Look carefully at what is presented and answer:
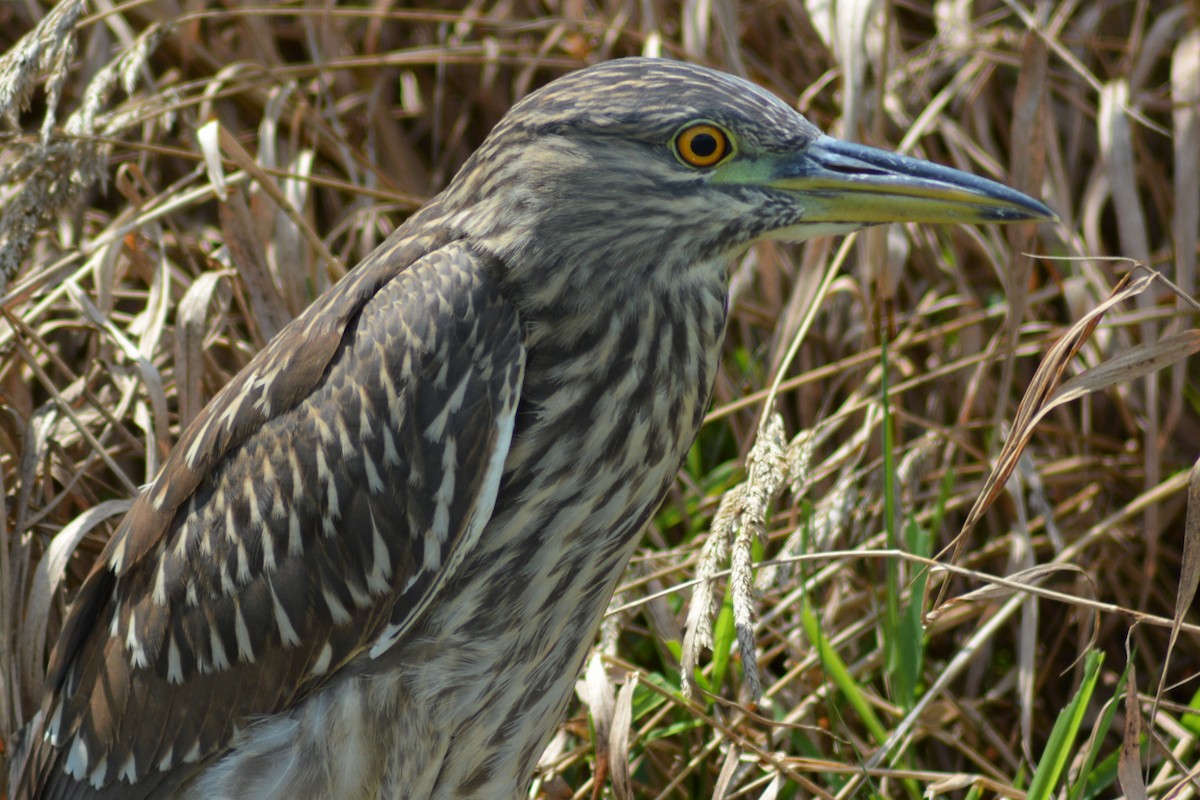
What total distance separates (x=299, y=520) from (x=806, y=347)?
1.77 m

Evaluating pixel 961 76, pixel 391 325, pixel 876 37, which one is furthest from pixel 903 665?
pixel 961 76

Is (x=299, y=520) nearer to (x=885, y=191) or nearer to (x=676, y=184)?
(x=676, y=184)

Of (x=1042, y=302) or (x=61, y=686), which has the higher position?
(x=61, y=686)

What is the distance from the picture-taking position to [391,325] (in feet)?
7.70

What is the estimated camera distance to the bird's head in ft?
7.72

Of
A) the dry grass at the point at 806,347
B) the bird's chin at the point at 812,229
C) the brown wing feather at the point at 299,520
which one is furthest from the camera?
the dry grass at the point at 806,347

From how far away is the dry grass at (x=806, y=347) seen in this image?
2873mm

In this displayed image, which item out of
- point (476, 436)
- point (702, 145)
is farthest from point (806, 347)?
point (476, 436)

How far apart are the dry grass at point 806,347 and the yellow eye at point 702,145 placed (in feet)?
1.87

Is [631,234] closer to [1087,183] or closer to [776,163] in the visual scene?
[776,163]

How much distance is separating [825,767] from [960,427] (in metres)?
1.06

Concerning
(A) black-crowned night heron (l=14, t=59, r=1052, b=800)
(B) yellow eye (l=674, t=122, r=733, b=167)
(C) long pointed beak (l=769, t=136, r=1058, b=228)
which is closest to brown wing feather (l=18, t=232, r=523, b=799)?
(A) black-crowned night heron (l=14, t=59, r=1052, b=800)

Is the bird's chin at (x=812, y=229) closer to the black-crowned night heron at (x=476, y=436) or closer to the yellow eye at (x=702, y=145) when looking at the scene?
the black-crowned night heron at (x=476, y=436)

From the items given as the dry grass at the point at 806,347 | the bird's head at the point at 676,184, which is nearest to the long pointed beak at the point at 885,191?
the bird's head at the point at 676,184
